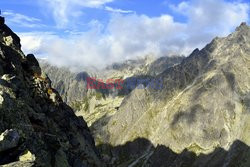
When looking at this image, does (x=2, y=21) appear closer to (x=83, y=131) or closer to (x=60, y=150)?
(x=83, y=131)

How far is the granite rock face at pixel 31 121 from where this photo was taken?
109ft

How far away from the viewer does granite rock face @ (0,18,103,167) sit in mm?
33188

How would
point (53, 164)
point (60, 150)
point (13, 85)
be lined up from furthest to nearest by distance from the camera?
point (13, 85)
point (60, 150)
point (53, 164)

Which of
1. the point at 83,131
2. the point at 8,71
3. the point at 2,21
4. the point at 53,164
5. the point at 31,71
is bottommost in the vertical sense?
the point at 53,164

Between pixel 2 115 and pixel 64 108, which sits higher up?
pixel 64 108

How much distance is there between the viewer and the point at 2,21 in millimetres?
92125

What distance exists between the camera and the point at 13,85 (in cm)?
5178

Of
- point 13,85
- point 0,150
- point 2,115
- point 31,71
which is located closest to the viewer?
point 0,150

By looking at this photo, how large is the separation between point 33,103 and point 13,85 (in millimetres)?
11076

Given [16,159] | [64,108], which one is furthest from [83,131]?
[16,159]

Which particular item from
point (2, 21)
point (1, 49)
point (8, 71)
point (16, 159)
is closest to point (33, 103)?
point (8, 71)

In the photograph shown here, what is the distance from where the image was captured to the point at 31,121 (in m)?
53.1

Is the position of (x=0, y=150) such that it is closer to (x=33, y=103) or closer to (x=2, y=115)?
(x=2, y=115)

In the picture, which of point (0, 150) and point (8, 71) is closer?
point (0, 150)
